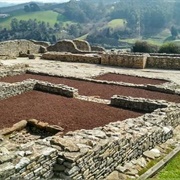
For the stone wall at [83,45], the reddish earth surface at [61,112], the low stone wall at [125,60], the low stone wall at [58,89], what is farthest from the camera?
the stone wall at [83,45]

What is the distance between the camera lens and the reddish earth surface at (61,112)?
1430cm

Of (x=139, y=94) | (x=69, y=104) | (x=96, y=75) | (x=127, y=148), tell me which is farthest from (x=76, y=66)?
(x=127, y=148)

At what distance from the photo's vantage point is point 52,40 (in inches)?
5531

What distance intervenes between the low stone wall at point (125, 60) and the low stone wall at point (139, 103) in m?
17.3

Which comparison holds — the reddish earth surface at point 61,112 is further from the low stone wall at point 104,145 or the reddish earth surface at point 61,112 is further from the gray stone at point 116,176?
the gray stone at point 116,176

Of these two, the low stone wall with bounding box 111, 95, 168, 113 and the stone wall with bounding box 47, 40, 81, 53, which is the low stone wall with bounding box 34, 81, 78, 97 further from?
the stone wall with bounding box 47, 40, 81, 53

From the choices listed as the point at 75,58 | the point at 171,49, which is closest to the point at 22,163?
the point at 75,58

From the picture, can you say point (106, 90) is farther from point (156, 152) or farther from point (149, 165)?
point (149, 165)

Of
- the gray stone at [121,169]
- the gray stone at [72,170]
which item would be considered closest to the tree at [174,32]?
the gray stone at [121,169]

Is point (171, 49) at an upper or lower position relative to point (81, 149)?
lower

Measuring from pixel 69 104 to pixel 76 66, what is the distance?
16.8 m

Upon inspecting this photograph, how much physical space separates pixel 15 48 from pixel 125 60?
50.5 feet

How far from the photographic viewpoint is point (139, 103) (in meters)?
16.6

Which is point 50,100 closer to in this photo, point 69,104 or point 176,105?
point 69,104
